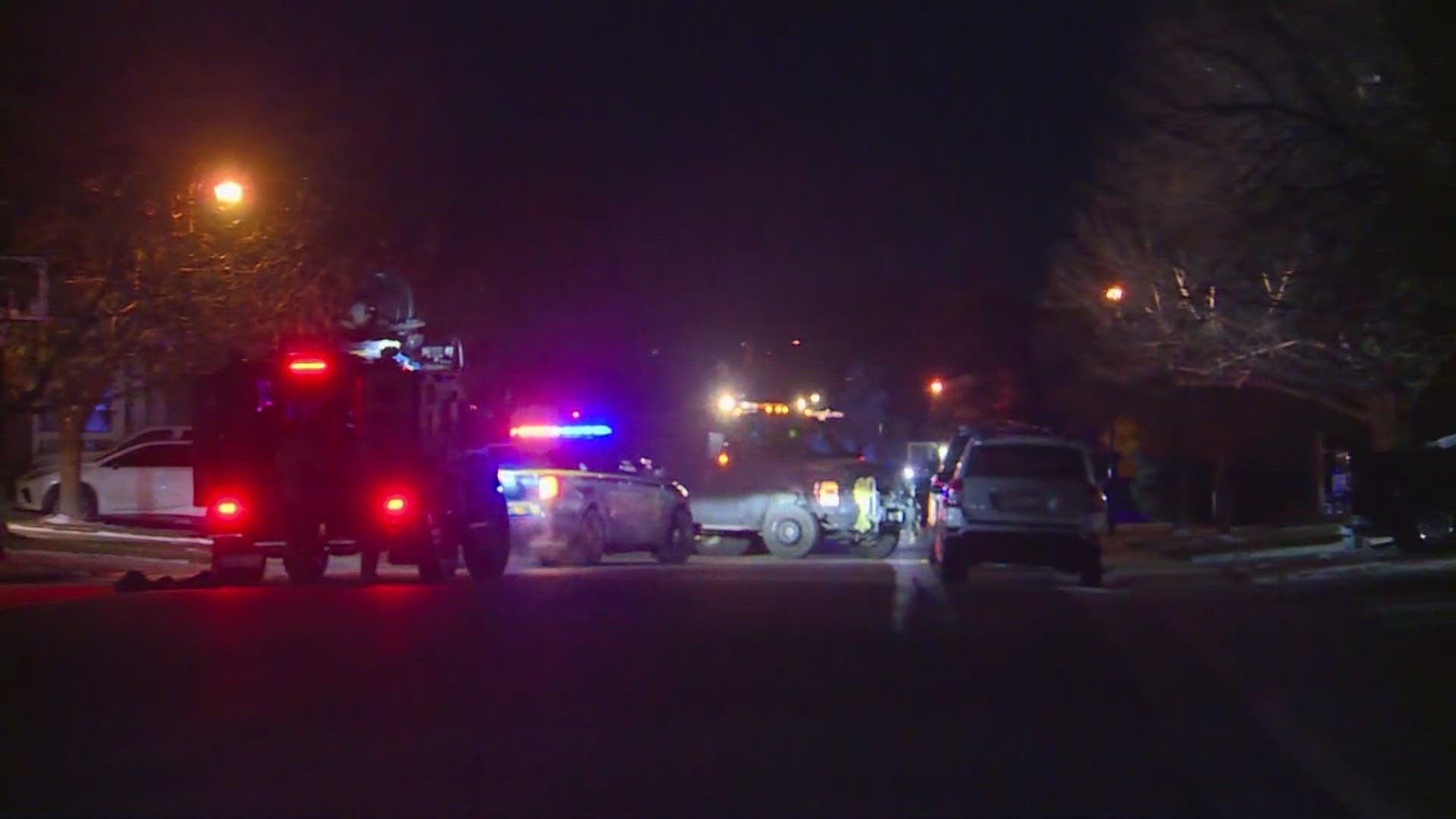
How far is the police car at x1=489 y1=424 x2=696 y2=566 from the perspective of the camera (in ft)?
81.0

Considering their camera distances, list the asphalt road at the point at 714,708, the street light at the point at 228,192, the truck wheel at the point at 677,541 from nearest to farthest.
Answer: the asphalt road at the point at 714,708 < the truck wheel at the point at 677,541 < the street light at the point at 228,192

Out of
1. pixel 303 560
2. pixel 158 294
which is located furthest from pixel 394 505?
pixel 158 294

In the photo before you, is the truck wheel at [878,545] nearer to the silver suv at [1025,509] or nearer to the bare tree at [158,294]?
the silver suv at [1025,509]

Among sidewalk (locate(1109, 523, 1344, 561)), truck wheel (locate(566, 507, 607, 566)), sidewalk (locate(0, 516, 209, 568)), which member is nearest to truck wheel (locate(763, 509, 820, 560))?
truck wheel (locate(566, 507, 607, 566))

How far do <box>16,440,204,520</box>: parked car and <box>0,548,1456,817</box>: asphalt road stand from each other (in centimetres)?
1367

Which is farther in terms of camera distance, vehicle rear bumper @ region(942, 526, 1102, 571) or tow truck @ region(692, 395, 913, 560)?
tow truck @ region(692, 395, 913, 560)

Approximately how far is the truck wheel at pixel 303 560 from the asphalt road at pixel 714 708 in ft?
8.52

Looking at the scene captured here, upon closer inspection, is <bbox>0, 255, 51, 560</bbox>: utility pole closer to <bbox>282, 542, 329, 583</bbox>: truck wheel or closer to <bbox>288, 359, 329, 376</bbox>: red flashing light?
<bbox>288, 359, 329, 376</bbox>: red flashing light

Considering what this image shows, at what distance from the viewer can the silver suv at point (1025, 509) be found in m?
21.6

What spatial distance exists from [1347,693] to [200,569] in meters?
17.2

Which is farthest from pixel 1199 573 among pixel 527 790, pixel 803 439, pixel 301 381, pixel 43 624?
pixel 527 790

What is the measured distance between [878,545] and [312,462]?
11390mm

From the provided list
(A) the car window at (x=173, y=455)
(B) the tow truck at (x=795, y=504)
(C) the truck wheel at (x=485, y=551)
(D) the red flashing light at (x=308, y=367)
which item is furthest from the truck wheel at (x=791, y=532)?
(A) the car window at (x=173, y=455)

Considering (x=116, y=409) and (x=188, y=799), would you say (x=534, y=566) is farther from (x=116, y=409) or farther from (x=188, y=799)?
(x=116, y=409)
